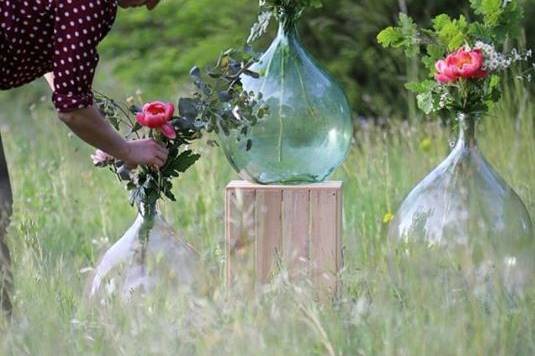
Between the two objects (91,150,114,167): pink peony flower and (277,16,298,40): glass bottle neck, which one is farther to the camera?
(277,16,298,40): glass bottle neck

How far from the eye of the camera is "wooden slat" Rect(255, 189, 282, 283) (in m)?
3.85

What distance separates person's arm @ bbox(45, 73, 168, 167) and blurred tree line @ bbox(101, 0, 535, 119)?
3701 millimetres

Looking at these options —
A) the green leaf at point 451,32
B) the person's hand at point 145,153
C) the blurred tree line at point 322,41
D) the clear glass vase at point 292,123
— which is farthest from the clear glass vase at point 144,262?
the blurred tree line at point 322,41

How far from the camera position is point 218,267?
163 inches

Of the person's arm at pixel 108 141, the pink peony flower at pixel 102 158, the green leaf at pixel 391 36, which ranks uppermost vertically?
the green leaf at pixel 391 36

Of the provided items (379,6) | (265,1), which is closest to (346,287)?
(265,1)

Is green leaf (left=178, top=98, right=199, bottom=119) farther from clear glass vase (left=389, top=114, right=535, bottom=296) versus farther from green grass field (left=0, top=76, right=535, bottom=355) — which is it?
clear glass vase (left=389, top=114, right=535, bottom=296)

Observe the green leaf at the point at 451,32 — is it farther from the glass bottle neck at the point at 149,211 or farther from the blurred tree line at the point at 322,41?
the blurred tree line at the point at 322,41

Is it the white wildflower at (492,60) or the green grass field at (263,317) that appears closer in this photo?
the green grass field at (263,317)

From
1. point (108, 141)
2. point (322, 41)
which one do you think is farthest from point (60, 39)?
point (322, 41)

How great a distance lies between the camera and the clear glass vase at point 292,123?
3.83 m

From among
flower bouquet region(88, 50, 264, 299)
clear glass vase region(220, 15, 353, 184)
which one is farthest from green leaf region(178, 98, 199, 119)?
clear glass vase region(220, 15, 353, 184)

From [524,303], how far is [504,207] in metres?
0.73

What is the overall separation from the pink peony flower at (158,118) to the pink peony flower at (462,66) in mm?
839
